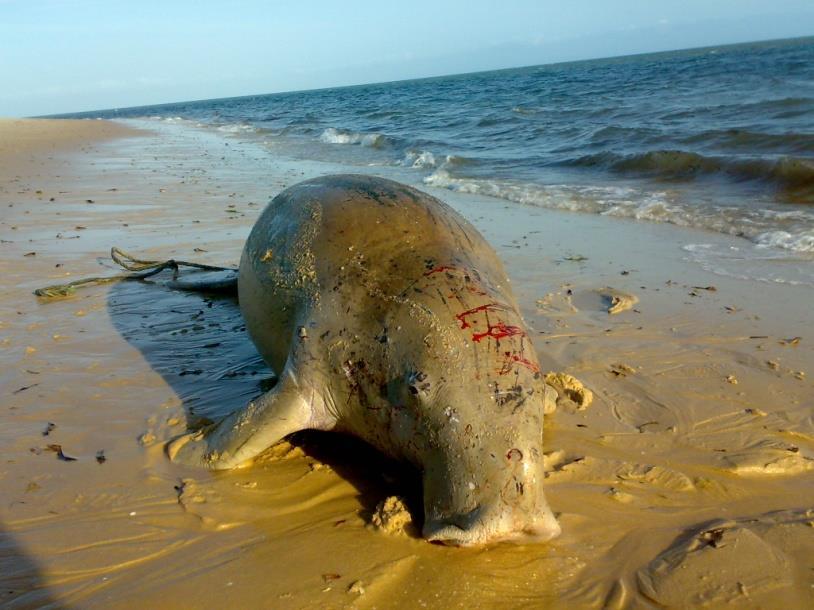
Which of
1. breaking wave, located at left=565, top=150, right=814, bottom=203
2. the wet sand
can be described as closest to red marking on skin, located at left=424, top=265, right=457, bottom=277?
the wet sand

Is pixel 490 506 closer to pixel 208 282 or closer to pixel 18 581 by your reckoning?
pixel 18 581

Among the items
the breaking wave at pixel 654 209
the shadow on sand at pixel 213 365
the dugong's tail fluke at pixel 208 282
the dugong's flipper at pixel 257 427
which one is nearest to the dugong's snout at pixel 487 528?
the shadow on sand at pixel 213 365

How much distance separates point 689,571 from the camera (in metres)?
2.88

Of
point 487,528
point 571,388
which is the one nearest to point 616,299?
point 571,388

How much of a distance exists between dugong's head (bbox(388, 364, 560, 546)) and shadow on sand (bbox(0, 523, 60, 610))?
5.27ft

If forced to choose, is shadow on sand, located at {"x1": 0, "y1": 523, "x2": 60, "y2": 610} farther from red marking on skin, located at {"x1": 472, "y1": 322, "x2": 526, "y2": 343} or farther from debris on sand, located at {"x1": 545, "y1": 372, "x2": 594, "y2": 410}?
debris on sand, located at {"x1": 545, "y1": 372, "x2": 594, "y2": 410}

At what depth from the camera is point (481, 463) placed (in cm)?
296

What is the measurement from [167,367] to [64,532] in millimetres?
1996

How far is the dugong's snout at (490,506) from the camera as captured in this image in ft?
9.52

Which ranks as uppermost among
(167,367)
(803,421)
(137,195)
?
(137,195)

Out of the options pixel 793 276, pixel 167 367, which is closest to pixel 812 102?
pixel 793 276

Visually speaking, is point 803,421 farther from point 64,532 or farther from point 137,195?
point 137,195

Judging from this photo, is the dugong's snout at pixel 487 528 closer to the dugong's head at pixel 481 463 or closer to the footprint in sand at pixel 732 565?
the dugong's head at pixel 481 463

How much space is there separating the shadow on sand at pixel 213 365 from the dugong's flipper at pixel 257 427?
346mm
